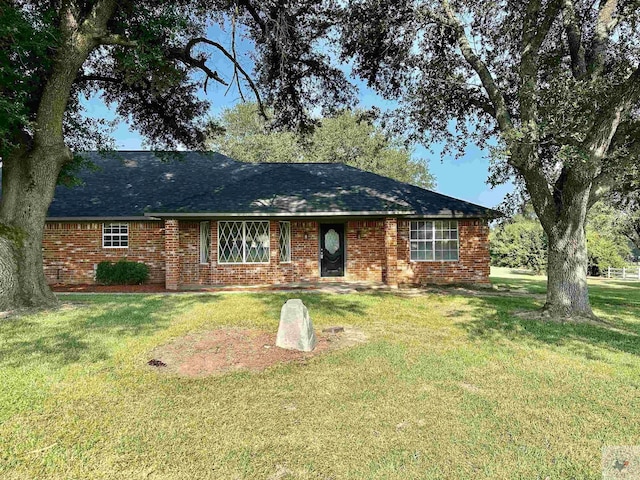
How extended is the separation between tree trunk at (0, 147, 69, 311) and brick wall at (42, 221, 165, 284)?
514 centimetres

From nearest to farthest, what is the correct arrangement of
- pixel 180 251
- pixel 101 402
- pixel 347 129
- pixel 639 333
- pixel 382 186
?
pixel 101 402 → pixel 639 333 → pixel 180 251 → pixel 382 186 → pixel 347 129

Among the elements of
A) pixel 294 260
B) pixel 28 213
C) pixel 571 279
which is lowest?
pixel 571 279

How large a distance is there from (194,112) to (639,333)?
1367 centimetres

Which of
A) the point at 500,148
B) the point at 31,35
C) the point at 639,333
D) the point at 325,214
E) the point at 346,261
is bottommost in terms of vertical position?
the point at 639,333

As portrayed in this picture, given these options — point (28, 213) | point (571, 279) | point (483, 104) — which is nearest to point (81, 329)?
point (28, 213)

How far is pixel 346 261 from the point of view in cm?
1412

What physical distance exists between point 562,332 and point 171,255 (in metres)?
11.0

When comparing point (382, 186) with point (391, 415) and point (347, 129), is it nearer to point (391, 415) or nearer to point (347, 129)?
point (391, 415)

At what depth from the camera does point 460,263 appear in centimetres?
1420

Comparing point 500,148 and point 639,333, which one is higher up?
point 500,148

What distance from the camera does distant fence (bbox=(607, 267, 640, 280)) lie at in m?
24.0

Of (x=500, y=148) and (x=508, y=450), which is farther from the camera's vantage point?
(x=500, y=148)

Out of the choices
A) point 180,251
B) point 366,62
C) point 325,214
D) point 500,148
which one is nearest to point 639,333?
point 500,148

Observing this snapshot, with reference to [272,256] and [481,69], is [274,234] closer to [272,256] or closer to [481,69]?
[272,256]
